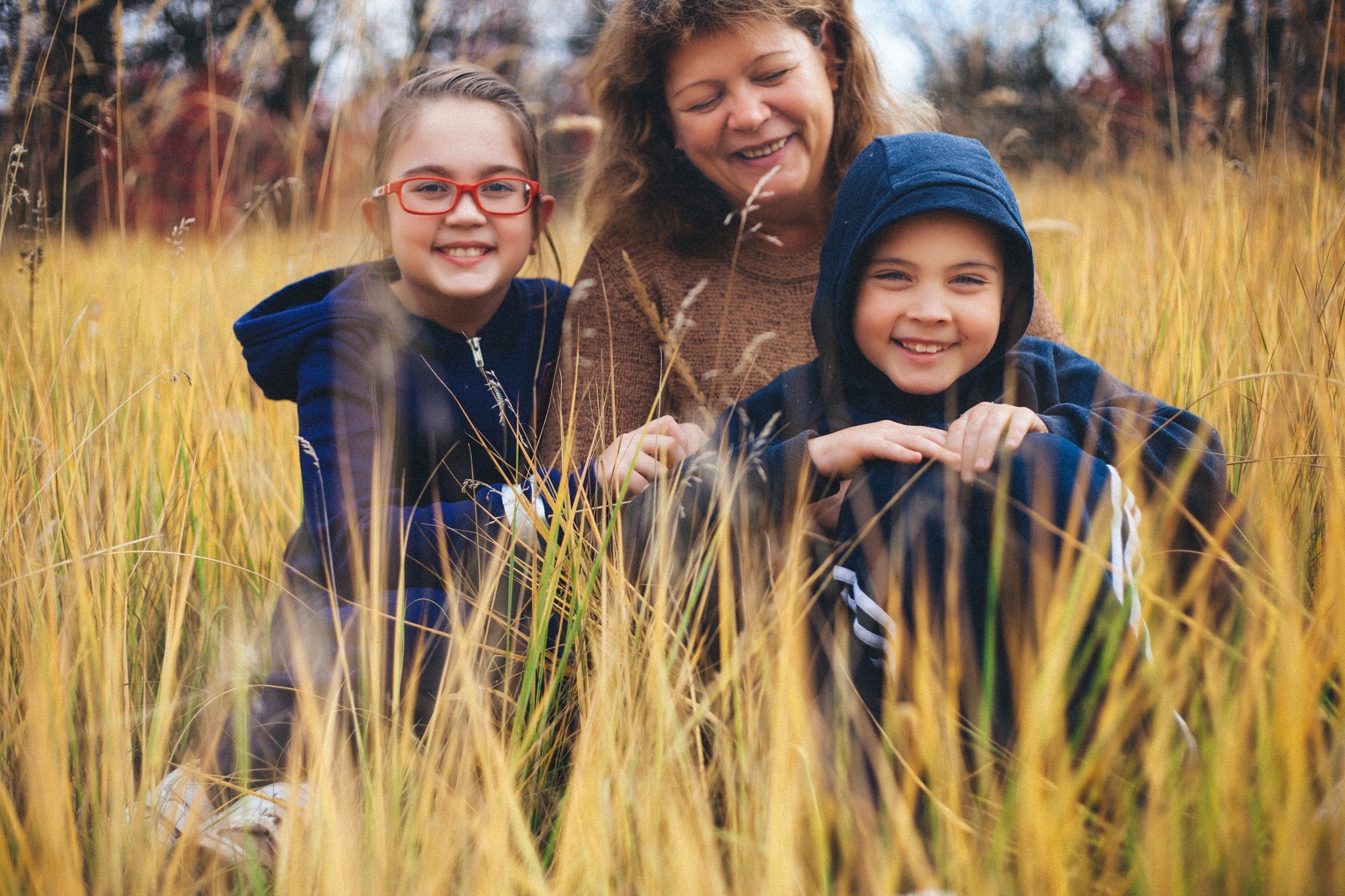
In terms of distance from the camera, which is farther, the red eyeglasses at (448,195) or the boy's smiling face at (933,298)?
the red eyeglasses at (448,195)

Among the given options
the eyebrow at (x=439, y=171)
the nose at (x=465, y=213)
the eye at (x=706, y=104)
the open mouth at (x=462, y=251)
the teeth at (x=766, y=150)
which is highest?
the eye at (x=706, y=104)

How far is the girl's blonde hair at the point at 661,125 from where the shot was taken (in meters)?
2.00

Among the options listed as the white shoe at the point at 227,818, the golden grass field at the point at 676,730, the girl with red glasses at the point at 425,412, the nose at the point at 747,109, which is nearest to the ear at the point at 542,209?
the girl with red glasses at the point at 425,412

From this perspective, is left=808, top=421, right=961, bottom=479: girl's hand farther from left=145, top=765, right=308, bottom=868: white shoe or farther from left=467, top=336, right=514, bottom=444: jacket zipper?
left=145, top=765, right=308, bottom=868: white shoe

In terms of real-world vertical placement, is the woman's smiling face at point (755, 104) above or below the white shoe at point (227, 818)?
above

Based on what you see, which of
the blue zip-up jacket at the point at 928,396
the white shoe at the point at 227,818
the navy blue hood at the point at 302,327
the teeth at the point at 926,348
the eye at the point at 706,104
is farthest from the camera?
the eye at the point at 706,104

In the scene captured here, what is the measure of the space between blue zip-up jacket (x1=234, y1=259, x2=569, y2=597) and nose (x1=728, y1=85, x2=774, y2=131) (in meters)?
0.56

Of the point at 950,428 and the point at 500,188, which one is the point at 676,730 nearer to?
the point at 950,428

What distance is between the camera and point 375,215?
192 centimetres

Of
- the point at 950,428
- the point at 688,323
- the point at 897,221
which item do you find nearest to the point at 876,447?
the point at 950,428

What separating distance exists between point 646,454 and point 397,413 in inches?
20.6

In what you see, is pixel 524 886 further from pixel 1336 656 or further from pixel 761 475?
pixel 1336 656

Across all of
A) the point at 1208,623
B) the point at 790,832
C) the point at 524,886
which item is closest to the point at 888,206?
the point at 1208,623

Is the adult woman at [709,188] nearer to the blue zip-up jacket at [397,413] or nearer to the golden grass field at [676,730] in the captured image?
the blue zip-up jacket at [397,413]
